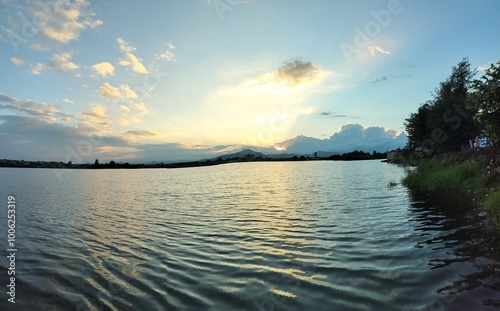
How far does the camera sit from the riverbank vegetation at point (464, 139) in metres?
20.1

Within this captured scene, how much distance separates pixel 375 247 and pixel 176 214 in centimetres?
1595

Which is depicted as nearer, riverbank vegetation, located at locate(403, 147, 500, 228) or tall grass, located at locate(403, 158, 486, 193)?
riverbank vegetation, located at locate(403, 147, 500, 228)

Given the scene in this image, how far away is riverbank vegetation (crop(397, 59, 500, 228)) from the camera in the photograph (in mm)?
20078

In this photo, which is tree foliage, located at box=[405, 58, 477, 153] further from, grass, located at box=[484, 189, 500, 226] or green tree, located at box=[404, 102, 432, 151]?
grass, located at box=[484, 189, 500, 226]

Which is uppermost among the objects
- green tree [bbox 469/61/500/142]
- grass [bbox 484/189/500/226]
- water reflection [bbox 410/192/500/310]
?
green tree [bbox 469/61/500/142]

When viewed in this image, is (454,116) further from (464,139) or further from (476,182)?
(476,182)

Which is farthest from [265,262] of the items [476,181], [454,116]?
[454,116]

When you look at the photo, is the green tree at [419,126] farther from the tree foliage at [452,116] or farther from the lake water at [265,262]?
the lake water at [265,262]

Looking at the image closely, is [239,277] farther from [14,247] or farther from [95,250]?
[14,247]

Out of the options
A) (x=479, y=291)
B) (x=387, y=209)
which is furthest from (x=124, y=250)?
(x=387, y=209)

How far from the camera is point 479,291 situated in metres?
8.16

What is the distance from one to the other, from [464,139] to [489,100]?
52355 mm

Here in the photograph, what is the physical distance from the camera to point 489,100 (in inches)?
779

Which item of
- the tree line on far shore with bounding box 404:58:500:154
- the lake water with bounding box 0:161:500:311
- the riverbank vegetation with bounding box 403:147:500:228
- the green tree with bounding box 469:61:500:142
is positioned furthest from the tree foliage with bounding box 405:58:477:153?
the lake water with bounding box 0:161:500:311
